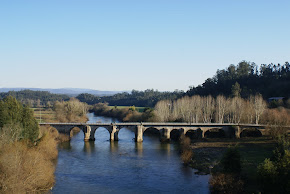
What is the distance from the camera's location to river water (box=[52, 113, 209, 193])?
35.6 m

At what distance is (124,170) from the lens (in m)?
43.2

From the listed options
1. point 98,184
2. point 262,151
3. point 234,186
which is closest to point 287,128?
point 262,151

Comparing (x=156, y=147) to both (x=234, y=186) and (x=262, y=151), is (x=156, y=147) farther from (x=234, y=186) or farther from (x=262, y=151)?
(x=234, y=186)

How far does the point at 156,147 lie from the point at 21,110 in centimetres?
2509

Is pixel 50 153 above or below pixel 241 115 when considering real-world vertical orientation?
below

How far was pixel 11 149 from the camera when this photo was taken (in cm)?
3459

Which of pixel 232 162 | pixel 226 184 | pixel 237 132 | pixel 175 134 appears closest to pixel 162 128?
pixel 175 134

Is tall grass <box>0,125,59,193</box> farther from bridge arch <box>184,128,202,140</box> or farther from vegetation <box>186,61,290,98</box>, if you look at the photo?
vegetation <box>186,61,290,98</box>

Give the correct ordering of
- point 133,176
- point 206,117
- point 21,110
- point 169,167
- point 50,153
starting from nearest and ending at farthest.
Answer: point 133,176 → point 169,167 → point 50,153 → point 21,110 → point 206,117

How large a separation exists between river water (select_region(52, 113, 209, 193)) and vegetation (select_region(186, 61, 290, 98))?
49.4 meters

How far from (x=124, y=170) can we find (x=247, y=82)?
8135 cm

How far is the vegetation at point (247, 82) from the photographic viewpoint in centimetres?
10000

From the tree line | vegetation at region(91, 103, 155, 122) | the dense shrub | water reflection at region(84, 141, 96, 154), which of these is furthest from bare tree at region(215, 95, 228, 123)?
the dense shrub

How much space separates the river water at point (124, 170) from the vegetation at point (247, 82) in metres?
49.4
